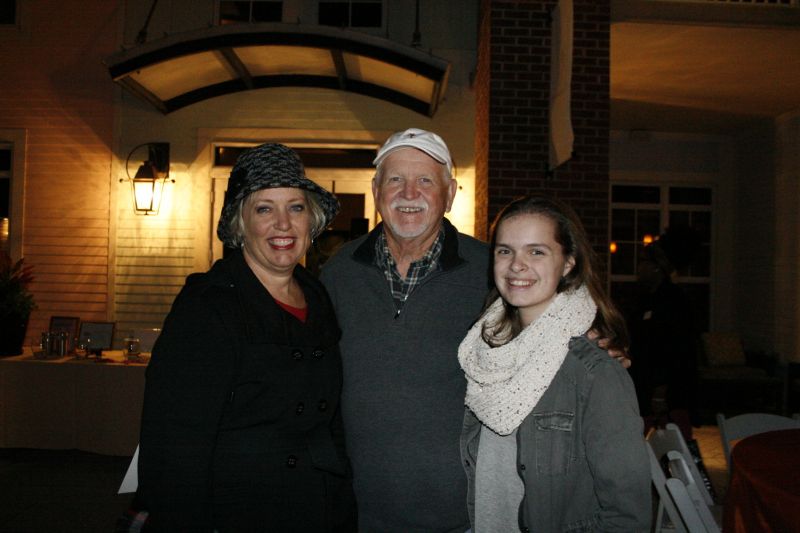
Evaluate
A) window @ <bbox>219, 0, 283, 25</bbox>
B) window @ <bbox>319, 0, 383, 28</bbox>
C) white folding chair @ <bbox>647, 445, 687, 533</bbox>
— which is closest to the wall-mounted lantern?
window @ <bbox>219, 0, 283, 25</bbox>

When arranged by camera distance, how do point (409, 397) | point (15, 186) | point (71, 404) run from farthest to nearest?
point (15, 186) < point (71, 404) < point (409, 397)

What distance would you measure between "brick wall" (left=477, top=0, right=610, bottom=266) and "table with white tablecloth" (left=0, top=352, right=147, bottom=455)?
3.93 meters

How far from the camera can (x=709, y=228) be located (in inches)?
440

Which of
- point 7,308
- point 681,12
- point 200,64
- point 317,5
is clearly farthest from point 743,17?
point 7,308

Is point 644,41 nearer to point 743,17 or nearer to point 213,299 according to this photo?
point 743,17

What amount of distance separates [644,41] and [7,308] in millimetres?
7244

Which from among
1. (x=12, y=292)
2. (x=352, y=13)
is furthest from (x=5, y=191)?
(x=352, y=13)

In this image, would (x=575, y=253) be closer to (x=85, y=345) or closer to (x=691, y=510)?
(x=691, y=510)

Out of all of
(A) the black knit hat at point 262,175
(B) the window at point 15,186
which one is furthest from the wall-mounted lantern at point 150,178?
(A) the black knit hat at point 262,175

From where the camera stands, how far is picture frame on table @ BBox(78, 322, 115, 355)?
20.4 feet

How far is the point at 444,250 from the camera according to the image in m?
2.56

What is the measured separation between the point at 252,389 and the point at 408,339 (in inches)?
26.4

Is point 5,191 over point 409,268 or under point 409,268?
over

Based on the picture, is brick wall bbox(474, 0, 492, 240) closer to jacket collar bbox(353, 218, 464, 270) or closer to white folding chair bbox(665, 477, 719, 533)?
jacket collar bbox(353, 218, 464, 270)
